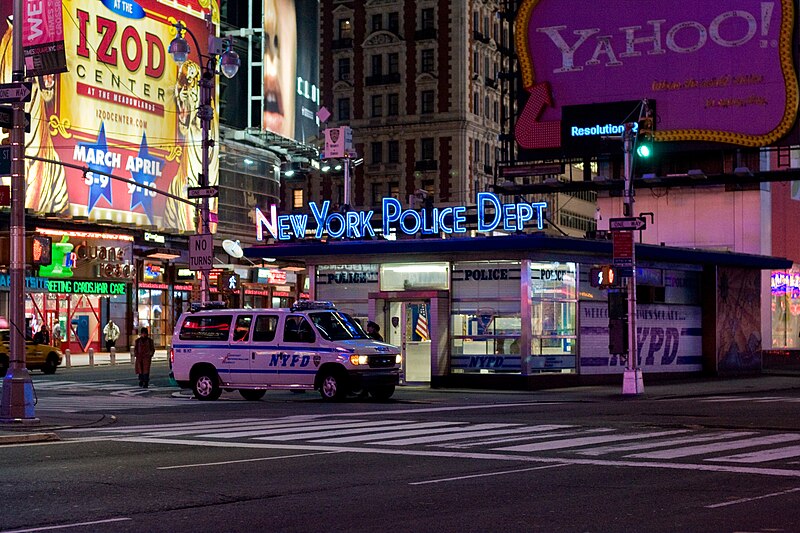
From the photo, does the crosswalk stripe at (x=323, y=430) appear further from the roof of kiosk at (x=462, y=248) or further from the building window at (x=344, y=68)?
the building window at (x=344, y=68)

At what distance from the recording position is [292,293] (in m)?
84.1

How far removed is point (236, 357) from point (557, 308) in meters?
11.0

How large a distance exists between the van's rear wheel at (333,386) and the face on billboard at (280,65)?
159ft

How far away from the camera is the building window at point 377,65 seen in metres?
97.9

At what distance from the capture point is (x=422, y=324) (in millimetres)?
36719

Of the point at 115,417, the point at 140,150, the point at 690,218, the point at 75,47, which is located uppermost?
the point at 75,47

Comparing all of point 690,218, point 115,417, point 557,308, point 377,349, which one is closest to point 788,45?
point 690,218

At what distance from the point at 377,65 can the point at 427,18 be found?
549cm

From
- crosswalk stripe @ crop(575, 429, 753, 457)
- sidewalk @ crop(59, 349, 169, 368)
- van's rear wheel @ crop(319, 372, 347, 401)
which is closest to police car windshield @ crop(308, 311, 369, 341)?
van's rear wheel @ crop(319, 372, 347, 401)

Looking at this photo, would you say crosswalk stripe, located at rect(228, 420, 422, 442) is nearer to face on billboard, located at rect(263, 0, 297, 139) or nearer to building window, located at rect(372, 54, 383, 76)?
face on billboard, located at rect(263, 0, 297, 139)

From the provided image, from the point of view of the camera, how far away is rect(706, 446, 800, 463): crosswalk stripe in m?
15.7

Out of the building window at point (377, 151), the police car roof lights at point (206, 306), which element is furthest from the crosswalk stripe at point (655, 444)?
the building window at point (377, 151)

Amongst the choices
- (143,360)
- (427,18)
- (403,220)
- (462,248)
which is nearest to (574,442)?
(462,248)

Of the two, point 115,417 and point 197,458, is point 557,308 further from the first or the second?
point 197,458
